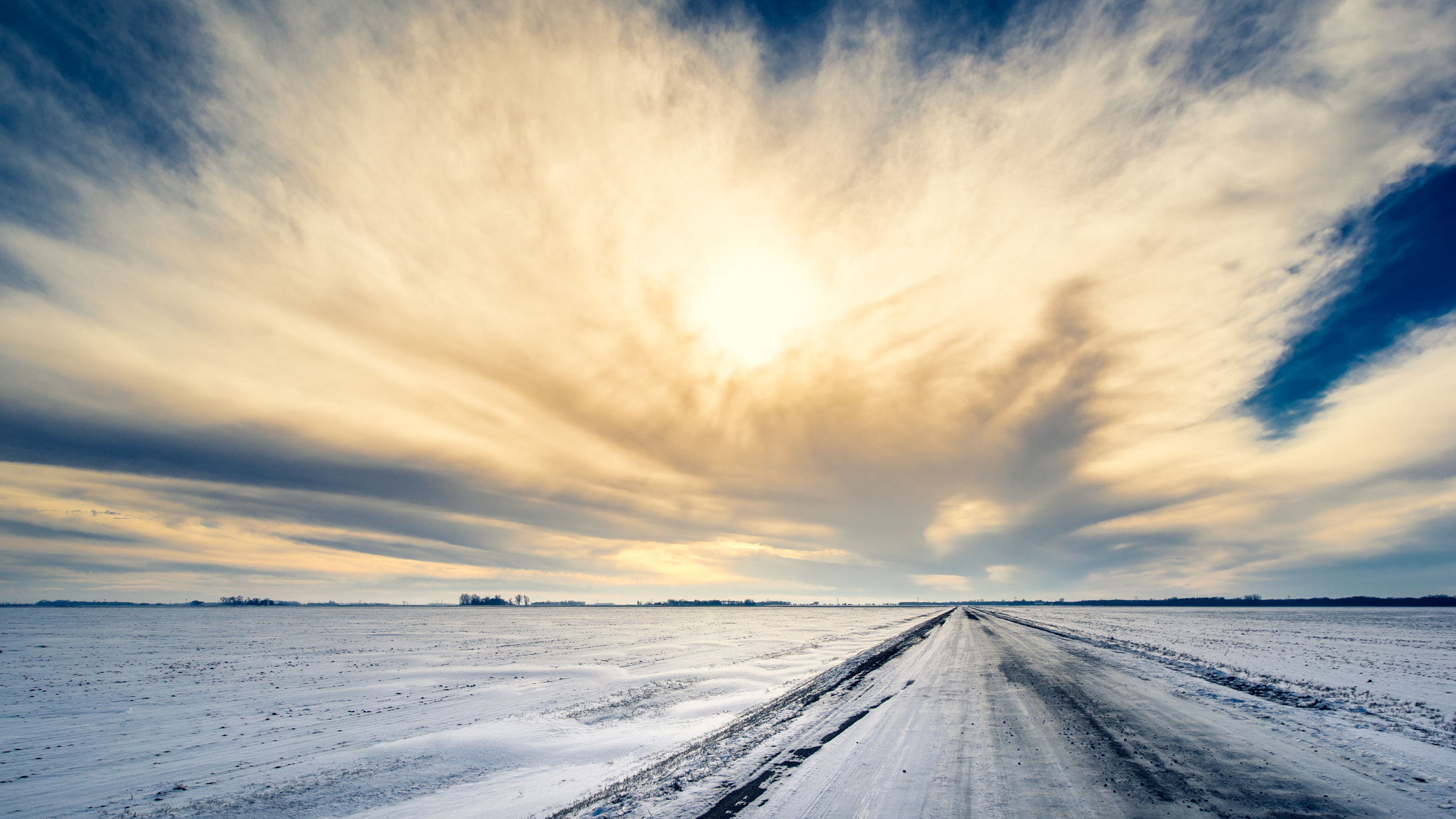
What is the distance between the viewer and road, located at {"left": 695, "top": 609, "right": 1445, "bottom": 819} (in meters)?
6.65

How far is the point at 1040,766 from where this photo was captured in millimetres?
8188

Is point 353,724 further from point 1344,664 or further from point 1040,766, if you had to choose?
point 1344,664

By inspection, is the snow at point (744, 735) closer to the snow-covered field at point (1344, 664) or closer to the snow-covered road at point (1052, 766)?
the snow-covered road at point (1052, 766)

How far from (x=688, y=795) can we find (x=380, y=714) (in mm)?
13335

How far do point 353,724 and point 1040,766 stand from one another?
56.1 feet

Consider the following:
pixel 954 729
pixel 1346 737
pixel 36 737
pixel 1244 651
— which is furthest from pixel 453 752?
pixel 1244 651

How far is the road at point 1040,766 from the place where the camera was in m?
6.65

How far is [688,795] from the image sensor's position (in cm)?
757

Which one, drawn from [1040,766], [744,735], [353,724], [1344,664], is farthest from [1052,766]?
[1344,664]

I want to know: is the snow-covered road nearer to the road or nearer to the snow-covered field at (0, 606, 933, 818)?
the road

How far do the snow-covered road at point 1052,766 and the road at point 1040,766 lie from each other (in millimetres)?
31

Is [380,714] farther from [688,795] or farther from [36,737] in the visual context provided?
[688,795]

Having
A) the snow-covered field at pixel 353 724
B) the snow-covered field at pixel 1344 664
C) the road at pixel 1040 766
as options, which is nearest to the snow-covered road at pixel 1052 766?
the road at pixel 1040 766

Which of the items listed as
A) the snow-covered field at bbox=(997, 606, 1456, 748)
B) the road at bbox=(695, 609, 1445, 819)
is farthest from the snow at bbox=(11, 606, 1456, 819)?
the snow-covered field at bbox=(997, 606, 1456, 748)
